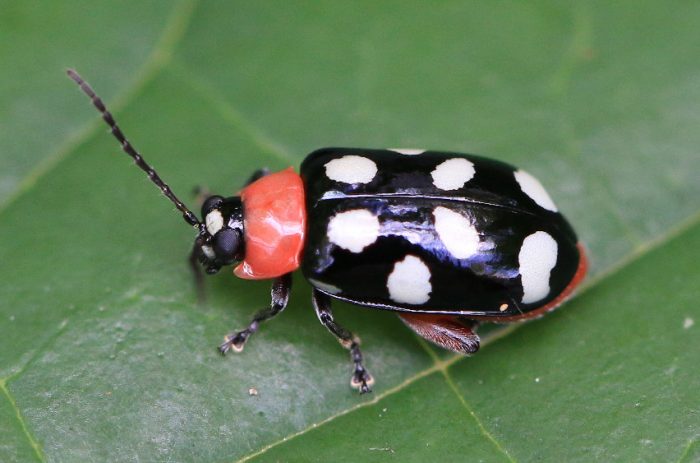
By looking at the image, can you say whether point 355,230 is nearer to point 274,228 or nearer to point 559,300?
point 274,228

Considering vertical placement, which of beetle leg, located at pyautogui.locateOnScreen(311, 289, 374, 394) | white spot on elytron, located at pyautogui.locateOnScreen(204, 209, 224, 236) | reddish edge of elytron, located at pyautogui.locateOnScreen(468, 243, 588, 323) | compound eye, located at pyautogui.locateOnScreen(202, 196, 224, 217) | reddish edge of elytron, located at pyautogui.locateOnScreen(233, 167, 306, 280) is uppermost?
compound eye, located at pyautogui.locateOnScreen(202, 196, 224, 217)

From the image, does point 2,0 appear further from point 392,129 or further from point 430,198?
point 430,198

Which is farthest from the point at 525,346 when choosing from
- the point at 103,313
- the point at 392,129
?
the point at 103,313

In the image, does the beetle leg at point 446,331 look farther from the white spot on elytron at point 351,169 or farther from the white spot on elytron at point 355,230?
the white spot on elytron at point 351,169

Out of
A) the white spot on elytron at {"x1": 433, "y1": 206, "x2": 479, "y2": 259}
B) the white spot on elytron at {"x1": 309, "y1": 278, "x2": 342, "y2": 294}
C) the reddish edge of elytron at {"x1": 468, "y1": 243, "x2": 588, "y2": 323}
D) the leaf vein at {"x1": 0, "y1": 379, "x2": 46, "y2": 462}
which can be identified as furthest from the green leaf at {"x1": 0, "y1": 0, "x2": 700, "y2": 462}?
the white spot on elytron at {"x1": 433, "y1": 206, "x2": 479, "y2": 259}

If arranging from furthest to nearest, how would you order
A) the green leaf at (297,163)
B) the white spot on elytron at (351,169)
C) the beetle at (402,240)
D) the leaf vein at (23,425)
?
1. the white spot on elytron at (351,169)
2. the beetle at (402,240)
3. the green leaf at (297,163)
4. the leaf vein at (23,425)

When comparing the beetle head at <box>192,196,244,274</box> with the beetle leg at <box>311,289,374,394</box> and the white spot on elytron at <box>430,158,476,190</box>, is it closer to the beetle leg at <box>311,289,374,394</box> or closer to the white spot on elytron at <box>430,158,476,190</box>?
the beetle leg at <box>311,289,374,394</box>

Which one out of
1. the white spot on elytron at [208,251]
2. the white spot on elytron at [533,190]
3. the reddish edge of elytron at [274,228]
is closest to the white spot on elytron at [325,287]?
the reddish edge of elytron at [274,228]
